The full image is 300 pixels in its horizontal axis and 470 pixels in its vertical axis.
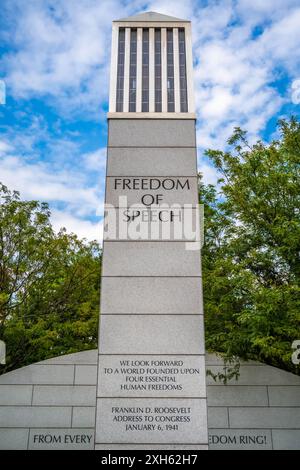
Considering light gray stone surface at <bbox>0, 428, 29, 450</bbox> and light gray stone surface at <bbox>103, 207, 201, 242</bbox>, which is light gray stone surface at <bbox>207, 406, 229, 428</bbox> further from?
light gray stone surface at <bbox>103, 207, 201, 242</bbox>

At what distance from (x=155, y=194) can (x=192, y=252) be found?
1554mm

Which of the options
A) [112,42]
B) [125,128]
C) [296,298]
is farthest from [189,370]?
[112,42]

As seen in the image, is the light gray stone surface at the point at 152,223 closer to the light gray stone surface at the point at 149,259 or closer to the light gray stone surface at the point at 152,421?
the light gray stone surface at the point at 149,259

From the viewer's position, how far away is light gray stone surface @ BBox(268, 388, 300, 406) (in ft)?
40.6

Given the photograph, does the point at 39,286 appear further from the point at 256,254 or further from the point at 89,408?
the point at 256,254

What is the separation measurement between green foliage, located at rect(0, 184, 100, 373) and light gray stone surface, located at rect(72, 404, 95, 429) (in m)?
2.82

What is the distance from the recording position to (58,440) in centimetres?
1231

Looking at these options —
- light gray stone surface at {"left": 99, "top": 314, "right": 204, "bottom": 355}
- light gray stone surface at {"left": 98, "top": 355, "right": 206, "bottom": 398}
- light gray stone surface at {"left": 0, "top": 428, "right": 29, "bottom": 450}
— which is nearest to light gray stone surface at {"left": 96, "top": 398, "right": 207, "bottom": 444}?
light gray stone surface at {"left": 98, "top": 355, "right": 206, "bottom": 398}

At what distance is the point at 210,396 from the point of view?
12.5m

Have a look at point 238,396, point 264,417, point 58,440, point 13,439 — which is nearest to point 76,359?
point 58,440

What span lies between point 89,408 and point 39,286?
492cm

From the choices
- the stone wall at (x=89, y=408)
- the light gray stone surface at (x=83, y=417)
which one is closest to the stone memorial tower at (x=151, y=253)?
the stone wall at (x=89, y=408)

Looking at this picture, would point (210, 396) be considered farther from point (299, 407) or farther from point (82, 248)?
point (82, 248)

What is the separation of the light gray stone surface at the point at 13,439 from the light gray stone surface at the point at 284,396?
679 centimetres
